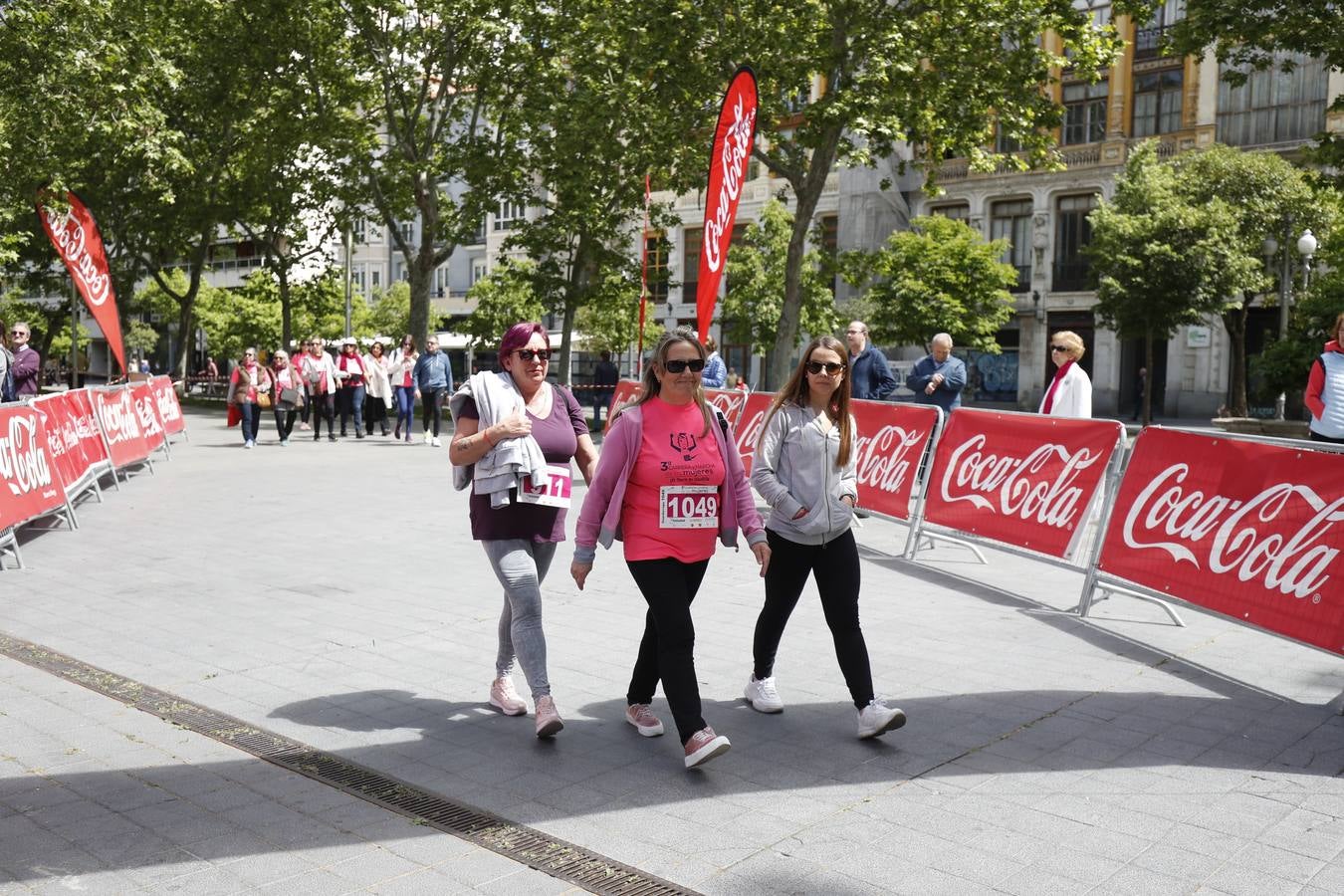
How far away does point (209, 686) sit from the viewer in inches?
236

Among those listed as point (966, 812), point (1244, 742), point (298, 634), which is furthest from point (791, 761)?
point (298, 634)

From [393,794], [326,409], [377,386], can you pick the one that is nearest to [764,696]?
[393,794]

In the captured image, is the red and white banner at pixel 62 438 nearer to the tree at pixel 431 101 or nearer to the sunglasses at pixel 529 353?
the sunglasses at pixel 529 353

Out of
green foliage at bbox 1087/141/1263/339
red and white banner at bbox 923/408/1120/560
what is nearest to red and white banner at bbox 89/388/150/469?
red and white banner at bbox 923/408/1120/560

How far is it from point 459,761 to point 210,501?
30.7ft

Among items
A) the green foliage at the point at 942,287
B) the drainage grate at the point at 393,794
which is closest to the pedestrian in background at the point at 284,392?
the drainage grate at the point at 393,794

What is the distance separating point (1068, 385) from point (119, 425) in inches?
433

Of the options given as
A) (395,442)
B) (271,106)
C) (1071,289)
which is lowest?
(395,442)

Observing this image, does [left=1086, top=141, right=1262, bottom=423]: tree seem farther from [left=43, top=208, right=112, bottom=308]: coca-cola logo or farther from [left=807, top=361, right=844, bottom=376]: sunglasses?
[left=807, top=361, right=844, bottom=376]: sunglasses

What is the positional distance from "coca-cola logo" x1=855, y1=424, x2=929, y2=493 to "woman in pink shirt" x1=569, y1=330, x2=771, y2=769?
5621mm

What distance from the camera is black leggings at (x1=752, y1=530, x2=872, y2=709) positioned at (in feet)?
17.2

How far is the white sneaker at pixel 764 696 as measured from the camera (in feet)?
18.5

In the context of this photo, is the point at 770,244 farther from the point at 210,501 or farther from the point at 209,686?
the point at 209,686

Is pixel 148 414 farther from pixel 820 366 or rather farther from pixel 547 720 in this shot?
pixel 820 366
